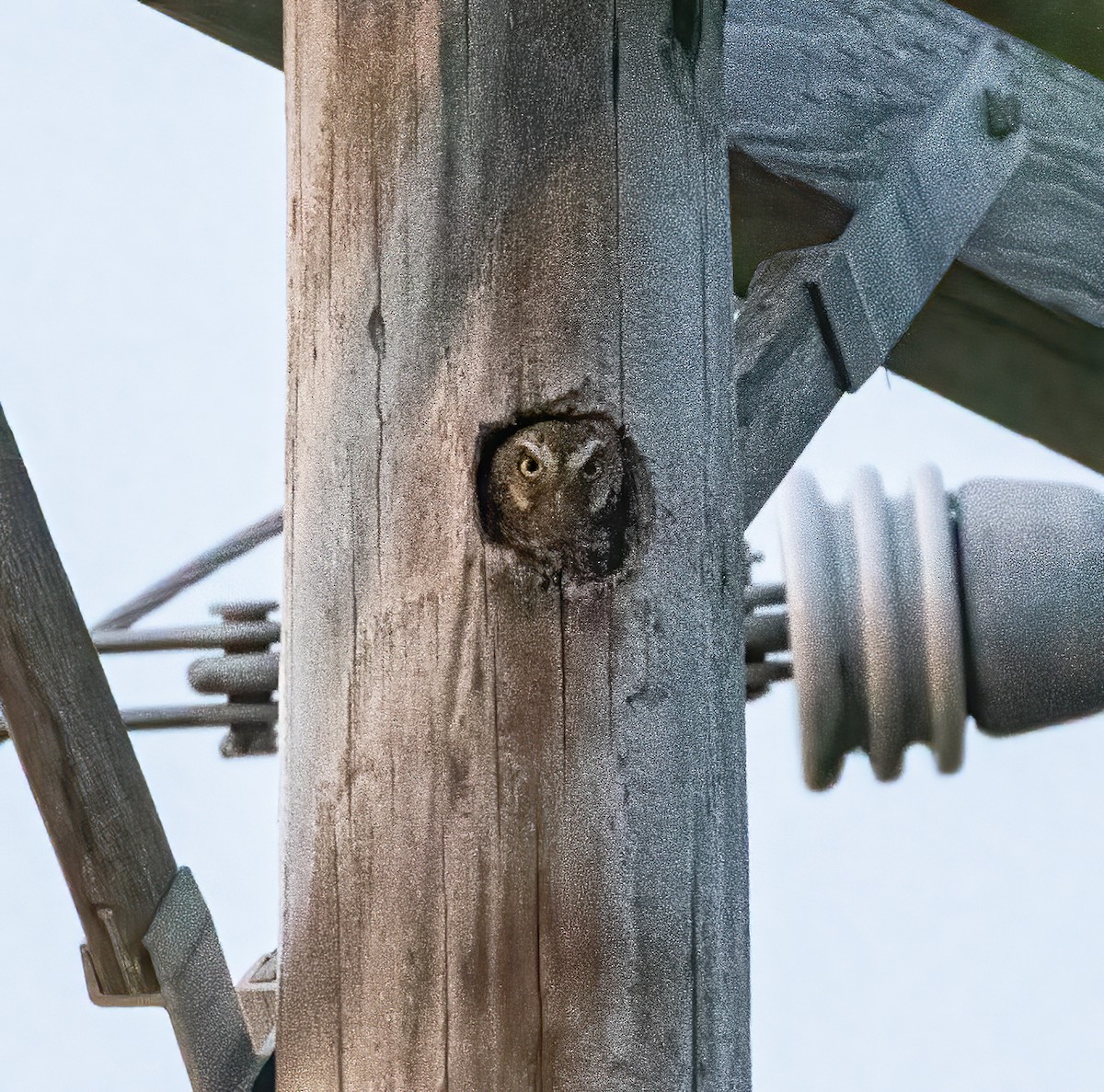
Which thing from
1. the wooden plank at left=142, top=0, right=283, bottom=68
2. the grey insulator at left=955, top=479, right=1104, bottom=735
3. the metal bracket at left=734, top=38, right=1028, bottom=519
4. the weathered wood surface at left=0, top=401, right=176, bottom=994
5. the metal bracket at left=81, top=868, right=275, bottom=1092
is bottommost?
the metal bracket at left=81, top=868, right=275, bottom=1092

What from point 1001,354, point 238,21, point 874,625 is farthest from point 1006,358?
point 238,21

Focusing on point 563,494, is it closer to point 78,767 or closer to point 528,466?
point 528,466

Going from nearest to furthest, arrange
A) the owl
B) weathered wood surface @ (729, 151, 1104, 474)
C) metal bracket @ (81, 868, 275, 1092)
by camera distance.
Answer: the owl < metal bracket @ (81, 868, 275, 1092) < weathered wood surface @ (729, 151, 1104, 474)

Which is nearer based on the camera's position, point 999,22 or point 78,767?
point 78,767

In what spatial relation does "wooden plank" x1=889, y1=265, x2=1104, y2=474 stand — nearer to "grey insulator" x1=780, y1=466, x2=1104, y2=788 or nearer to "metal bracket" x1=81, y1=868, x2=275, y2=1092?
"grey insulator" x1=780, y1=466, x2=1104, y2=788

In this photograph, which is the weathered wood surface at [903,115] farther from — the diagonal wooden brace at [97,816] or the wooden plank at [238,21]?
the diagonal wooden brace at [97,816]

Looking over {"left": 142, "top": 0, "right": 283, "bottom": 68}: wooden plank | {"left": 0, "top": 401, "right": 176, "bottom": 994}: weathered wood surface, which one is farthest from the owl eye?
{"left": 142, "top": 0, "right": 283, "bottom": 68}: wooden plank
